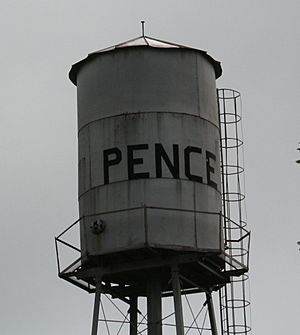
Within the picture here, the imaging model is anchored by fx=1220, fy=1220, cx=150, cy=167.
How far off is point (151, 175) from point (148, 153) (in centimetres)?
61

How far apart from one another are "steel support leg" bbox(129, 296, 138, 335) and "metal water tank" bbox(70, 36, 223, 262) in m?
3.28

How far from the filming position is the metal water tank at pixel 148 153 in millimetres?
33156

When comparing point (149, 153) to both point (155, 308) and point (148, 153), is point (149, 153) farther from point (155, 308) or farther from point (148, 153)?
point (155, 308)

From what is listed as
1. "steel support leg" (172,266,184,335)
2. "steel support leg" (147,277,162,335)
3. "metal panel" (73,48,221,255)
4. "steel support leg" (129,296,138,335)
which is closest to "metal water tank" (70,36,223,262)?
"metal panel" (73,48,221,255)

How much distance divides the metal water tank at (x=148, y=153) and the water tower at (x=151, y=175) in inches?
1.1

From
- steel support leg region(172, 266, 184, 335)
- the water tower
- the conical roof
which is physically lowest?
steel support leg region(172, 266, 184, 335)

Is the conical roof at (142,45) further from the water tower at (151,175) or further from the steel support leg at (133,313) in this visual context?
the steel support leg at (133,313)

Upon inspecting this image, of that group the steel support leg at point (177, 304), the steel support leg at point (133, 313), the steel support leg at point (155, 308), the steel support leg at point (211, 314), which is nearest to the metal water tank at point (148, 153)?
→ the steel support leg at point (177, 304)

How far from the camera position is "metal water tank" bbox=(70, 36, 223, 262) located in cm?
3316

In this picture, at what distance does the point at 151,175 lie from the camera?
33250 mm

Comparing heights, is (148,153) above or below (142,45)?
below

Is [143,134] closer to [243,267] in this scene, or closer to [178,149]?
[178,149]

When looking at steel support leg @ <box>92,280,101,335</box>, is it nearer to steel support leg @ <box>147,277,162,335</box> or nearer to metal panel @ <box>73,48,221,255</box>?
metal panel @ <box>73,48,221,255</box>

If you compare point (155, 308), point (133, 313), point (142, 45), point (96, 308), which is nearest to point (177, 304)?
point (155, 308)
